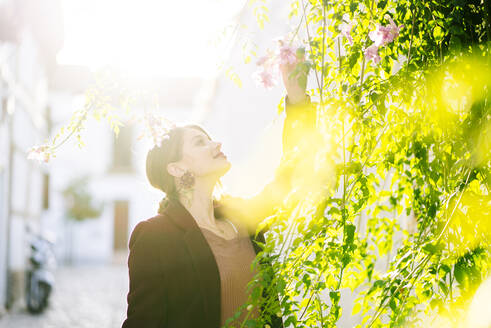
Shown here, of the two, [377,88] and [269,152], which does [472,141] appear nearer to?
[377,88]

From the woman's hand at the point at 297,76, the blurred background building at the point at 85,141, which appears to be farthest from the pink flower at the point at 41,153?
the woman's hand at the point at 297,76

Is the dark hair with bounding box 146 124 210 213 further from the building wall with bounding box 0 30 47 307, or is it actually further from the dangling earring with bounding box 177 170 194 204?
the building wall with bounding box 0 30 47 307

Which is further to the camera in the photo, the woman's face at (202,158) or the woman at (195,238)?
the woman's face at (202,158)

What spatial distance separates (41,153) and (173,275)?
23.8 inches

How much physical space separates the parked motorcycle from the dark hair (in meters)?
6.88

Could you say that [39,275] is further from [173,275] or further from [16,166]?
[173,275]

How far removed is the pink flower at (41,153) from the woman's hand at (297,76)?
0.77m

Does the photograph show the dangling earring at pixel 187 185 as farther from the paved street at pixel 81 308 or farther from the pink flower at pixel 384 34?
the paved street at pixel 81 308

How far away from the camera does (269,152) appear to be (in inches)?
205

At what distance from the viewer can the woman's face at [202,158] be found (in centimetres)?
234

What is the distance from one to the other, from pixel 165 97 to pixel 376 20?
23.8 m

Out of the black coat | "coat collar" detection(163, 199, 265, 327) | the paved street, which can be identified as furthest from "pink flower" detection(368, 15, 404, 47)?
the paved street

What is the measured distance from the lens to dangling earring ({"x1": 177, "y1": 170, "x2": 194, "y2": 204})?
2.38 m

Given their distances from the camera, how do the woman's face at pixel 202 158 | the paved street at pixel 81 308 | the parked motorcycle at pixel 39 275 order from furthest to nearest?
the parked motorcycle at pixel 39 275, the paved street at pixel 81 308, the woman's face at pixel 202 158
